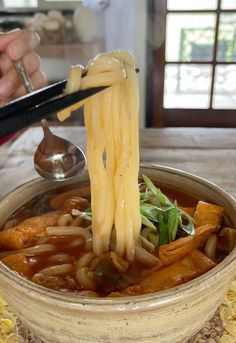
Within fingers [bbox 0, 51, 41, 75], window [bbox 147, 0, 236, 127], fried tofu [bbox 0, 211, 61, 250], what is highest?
fingers [bbox 0, 51, 41, 75]

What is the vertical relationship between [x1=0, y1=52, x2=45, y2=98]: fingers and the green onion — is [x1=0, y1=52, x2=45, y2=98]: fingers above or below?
above

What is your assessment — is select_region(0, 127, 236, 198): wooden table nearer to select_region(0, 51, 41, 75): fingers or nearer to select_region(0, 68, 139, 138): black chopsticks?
select_region(0, 51, 41, 75): fingers

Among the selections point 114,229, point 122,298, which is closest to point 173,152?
point 114,229

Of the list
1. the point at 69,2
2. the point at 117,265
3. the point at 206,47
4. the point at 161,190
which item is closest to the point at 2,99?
the point at 161,190

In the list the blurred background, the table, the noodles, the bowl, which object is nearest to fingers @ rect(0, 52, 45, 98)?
the table

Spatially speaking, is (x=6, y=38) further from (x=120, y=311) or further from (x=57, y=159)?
(x=120, y=311)

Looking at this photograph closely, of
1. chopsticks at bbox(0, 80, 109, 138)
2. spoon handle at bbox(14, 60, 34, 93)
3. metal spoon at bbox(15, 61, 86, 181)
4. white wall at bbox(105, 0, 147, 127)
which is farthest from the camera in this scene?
white wall at bbox(105, 0, 147, 127)

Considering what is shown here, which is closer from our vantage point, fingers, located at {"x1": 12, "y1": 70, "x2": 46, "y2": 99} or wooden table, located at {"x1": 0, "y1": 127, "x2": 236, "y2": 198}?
wooden table, located at {"x1": 0, "y1": 127, "x2": 236, "y2": 198}
